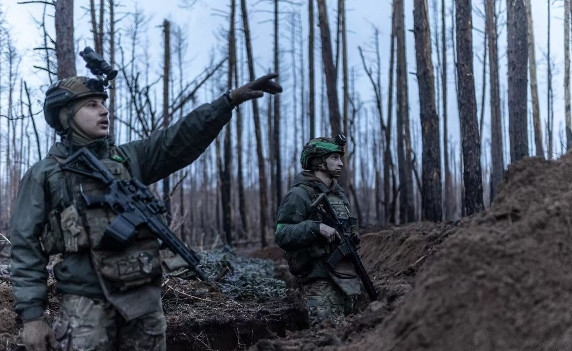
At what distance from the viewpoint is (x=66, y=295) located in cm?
346

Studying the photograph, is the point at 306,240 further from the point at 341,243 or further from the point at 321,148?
the point at 321,148

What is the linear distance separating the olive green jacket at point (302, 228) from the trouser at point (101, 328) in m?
1.99

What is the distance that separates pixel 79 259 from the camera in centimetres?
345

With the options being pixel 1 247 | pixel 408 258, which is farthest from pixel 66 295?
pixel 1 247

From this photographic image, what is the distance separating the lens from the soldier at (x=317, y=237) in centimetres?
536

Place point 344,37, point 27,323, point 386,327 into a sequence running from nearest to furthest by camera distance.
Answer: point 386,327 → point 27,323 → point 344,37

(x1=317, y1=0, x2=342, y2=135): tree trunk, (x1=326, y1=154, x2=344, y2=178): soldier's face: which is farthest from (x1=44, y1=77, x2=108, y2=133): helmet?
(x1=317, y1=0, x2=342, y2=135): tree trunk

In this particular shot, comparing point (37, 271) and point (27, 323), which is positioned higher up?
point (37, 271)

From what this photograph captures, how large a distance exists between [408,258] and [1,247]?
26.0 ft

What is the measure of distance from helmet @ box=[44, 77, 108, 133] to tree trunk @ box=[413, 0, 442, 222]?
9.91 metres

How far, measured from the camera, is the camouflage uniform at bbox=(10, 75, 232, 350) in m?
3.36

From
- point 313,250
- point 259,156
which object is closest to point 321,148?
point 313,250

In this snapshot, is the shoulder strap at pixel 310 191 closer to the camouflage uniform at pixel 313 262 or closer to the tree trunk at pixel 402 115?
the camouflage uniform at pixel 313 262

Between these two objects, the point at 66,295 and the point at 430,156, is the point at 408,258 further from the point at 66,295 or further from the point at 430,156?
the point at 66,295
